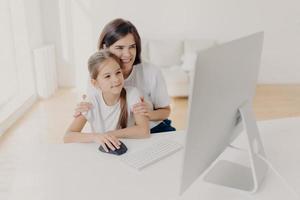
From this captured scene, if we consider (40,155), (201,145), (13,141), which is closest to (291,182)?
(201,145)

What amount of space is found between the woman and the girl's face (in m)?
0.12

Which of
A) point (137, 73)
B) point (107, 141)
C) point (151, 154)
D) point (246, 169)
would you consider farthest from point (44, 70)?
point (246, 169)

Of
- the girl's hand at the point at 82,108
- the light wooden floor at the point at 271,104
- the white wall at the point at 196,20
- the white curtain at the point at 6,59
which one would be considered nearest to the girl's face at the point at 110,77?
the girl's hand at the point at 82,108

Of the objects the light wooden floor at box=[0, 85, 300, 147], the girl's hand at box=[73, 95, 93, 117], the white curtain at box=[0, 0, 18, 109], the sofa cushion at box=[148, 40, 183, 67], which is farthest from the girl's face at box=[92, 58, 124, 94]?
the sofa cushion at box=[148, 40, 183, 67]

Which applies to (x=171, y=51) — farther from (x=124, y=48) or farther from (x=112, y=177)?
(x=112, y=177)

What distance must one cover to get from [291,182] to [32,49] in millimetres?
3868

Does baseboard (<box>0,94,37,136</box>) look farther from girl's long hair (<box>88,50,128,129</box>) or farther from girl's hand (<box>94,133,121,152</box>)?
girl's hand (<box>94,133,121,152</box>)

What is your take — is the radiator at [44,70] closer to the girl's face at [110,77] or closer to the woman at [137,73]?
the woman at [137,73]

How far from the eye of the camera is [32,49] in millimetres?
4426

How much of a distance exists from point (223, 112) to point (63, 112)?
3.21 m

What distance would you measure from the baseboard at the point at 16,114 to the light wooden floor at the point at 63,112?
52mm

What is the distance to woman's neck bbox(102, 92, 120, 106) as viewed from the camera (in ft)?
5.63

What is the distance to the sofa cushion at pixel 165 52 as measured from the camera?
4754 mm

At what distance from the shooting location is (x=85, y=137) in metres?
1.52
